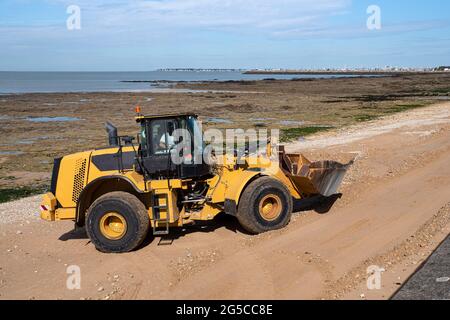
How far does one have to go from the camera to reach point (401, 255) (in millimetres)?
8242

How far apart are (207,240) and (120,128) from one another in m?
21.2

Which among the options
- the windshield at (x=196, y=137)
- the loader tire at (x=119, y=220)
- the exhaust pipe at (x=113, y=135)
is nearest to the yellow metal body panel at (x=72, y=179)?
the loader tire at (x=119, y=220)

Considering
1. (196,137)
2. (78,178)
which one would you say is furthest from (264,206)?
(78,178)

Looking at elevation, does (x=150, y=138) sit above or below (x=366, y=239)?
above

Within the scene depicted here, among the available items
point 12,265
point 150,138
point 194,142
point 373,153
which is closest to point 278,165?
point 194,142

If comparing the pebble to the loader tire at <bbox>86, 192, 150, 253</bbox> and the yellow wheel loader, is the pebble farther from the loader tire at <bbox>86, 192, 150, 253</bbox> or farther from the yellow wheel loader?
the loader tire at <bbox>86, 192, 150, 253</bbox>

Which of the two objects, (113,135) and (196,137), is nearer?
(196,137)

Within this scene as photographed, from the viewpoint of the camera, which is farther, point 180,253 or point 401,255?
point 180,253

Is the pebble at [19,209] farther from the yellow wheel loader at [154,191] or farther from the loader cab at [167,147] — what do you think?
the loader cab at [167,147]

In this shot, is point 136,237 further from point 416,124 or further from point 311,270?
point 416,124

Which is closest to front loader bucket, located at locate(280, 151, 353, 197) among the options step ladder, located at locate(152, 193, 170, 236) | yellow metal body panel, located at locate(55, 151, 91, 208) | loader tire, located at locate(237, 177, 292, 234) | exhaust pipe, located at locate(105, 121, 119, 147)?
loader tire, located at locate(237, 177, 292, 234)

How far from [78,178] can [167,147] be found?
177 cm

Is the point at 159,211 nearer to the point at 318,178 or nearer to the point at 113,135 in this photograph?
the point at 113,135

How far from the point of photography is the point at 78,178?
31.1ft
